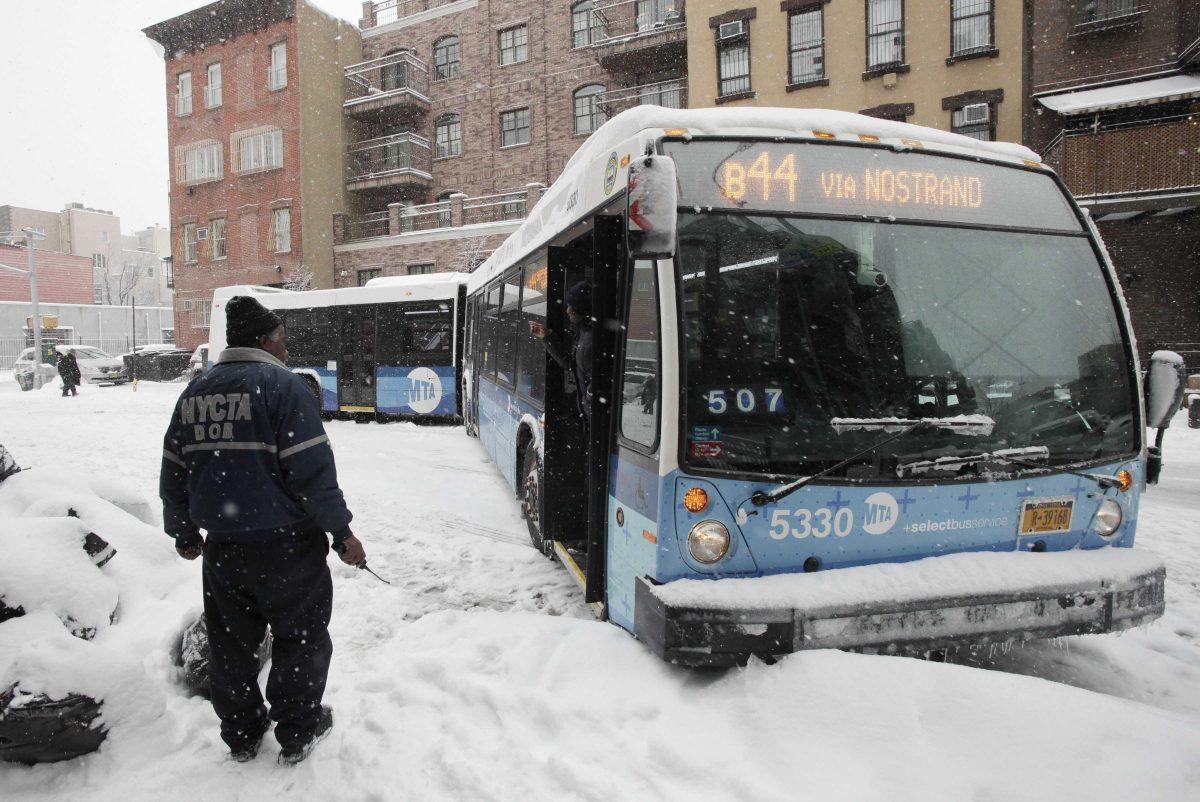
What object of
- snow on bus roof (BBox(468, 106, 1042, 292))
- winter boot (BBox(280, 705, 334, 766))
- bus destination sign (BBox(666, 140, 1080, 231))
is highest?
snow on bus roof (BBox(468, 106, 1042, 292))

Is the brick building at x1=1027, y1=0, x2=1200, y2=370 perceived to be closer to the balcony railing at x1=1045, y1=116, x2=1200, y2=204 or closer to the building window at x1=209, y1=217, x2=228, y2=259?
the balcony railing at x1=1045, y1=116, x2=1200, y2=204

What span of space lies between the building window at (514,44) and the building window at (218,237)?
605 inches

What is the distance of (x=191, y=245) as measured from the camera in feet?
119

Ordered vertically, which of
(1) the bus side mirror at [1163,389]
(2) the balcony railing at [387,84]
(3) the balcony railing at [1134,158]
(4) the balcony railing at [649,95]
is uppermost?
(2) the balcony railing at [387,84]

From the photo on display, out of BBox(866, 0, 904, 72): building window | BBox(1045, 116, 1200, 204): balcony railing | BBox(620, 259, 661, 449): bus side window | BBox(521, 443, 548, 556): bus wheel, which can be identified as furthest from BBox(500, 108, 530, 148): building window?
BBox(620, 259, 661, 449): bus side window

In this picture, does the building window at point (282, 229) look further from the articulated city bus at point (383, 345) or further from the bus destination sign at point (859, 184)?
the bus destination sign at point (859, 184)

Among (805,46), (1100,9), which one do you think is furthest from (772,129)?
(805,46)

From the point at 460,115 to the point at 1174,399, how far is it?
3287 cm

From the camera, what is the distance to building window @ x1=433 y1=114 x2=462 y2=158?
33.2m

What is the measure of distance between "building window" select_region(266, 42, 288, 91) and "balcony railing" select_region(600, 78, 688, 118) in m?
15.4

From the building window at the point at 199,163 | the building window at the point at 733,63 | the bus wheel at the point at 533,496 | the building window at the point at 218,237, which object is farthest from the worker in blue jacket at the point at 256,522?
the building window at the point at 199,163

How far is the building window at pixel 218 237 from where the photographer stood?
35438 millimetres

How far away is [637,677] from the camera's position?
342 cm

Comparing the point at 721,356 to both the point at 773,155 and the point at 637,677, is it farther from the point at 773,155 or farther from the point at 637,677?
the point at 637,677
